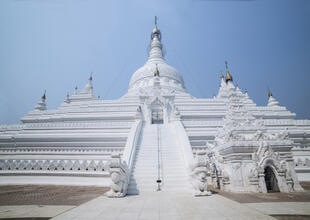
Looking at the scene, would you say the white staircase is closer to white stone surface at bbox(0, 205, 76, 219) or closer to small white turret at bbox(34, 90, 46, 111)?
white stone surface at bbox(0, 205, 76, 219)

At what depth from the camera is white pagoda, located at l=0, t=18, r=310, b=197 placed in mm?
7777

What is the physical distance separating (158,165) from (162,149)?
209cm

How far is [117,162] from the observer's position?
734cm

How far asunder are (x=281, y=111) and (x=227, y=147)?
1998cm

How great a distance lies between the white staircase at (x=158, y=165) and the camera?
8.24 meters

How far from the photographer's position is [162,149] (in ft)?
38.8

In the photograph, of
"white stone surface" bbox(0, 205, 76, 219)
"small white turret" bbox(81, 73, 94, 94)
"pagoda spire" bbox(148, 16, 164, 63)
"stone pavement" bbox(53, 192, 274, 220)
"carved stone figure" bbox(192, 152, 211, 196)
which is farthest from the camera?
"pagoda spire" bbox(148, 16, 164, 63)

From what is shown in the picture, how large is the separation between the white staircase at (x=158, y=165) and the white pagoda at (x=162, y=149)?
0.05 meters

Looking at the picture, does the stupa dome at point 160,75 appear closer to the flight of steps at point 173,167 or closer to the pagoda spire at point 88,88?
the pagoda spire at point 88,88

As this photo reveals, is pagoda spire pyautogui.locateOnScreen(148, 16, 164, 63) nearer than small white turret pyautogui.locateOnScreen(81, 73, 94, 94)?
No

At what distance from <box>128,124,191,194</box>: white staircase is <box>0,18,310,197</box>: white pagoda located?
5 cm

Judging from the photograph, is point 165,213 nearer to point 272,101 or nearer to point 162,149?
point 162,149

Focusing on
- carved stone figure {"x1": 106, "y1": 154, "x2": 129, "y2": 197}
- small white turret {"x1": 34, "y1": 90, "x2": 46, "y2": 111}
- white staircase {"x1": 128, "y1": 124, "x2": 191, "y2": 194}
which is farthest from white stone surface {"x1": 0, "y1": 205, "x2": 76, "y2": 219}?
small white turret {"x1": 34, "y1": 90, "x2": 46, "y2": 111}

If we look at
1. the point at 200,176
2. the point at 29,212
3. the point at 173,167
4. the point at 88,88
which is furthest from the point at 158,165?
the point at 88,88
